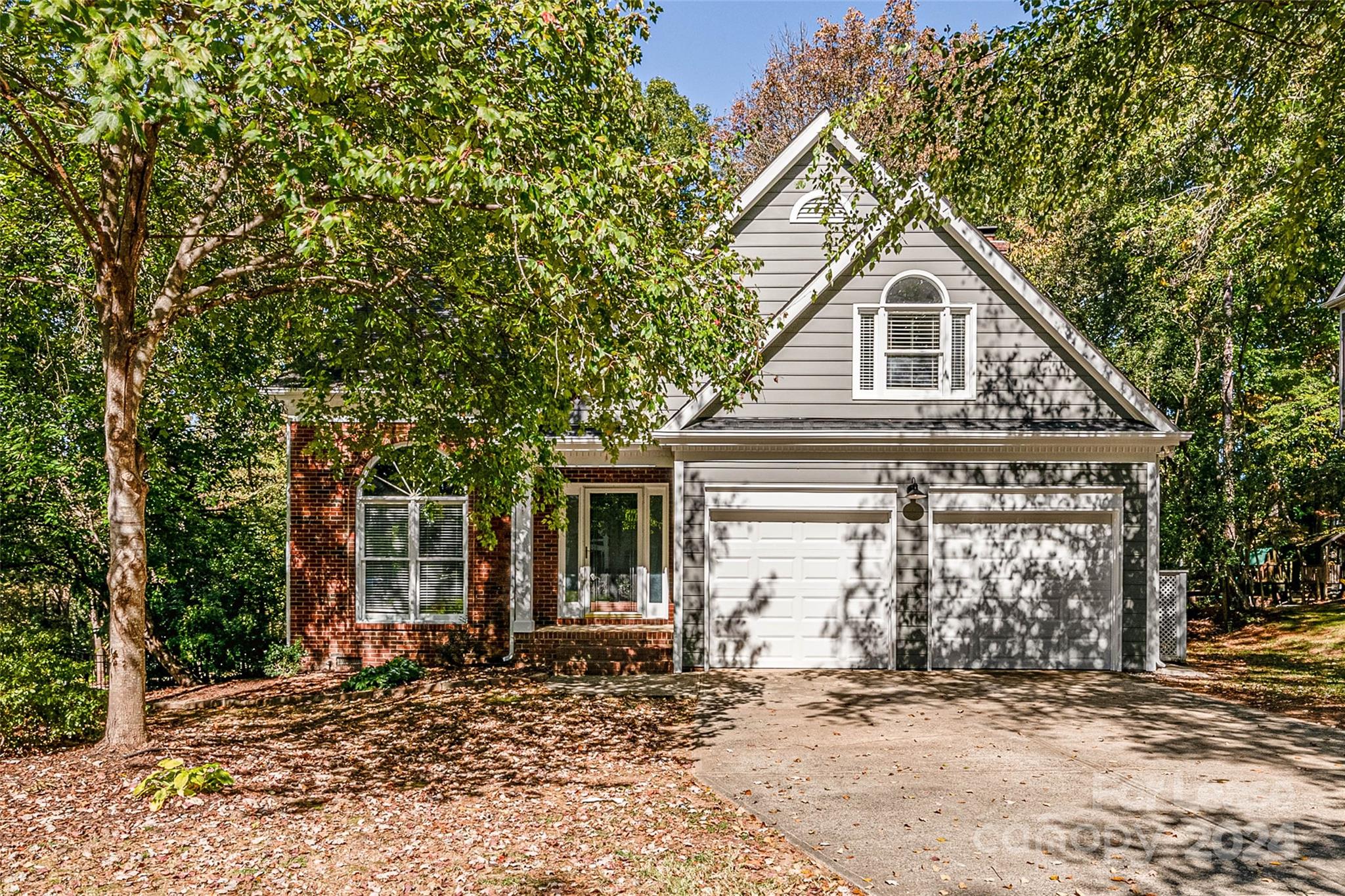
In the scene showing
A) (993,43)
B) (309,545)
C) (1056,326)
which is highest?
(993,43)

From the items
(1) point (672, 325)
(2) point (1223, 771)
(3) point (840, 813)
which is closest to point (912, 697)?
(2) point (1223, 771)

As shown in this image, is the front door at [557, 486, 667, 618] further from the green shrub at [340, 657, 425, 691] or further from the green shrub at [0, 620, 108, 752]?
the green shrub at [0, 620, 108, 752]

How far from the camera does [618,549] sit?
1310cm

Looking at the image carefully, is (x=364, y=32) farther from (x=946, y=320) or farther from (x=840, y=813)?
(x=946, y=320)

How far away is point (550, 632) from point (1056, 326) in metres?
8.29

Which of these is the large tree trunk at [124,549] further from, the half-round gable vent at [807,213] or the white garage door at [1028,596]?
the white garage door at [1028,596]

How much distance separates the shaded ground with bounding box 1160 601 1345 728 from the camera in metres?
10.2

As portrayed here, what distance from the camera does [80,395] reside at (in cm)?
1153

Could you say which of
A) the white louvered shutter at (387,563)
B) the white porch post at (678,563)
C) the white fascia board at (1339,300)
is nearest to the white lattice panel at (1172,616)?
the white fascia board at (1339,300)

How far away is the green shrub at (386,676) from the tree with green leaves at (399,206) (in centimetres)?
382

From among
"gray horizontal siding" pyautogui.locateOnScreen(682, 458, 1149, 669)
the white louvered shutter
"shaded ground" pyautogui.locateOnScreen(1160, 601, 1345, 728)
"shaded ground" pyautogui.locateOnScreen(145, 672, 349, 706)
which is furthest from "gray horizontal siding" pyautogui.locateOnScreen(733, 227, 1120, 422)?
"shaded ground" pyautogui.locateOnScreen(145, 672, 349, 706)

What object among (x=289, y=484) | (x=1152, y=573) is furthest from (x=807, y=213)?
(x=289, y=484)

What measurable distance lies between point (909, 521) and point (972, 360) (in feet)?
7.99

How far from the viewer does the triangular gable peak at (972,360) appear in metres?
11.5
